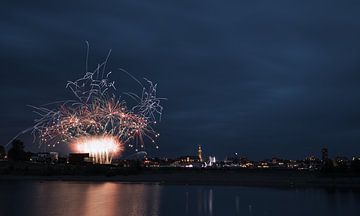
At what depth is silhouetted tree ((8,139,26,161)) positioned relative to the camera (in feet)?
369

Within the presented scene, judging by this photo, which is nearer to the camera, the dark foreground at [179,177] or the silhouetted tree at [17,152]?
the dark foreground at [179,177]

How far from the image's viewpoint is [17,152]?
11381cm

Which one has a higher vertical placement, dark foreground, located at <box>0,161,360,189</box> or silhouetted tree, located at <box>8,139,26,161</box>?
silhouetted tree, located at <box>8,139,26,161</box>

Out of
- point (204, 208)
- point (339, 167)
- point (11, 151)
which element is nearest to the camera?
point (204, 208)

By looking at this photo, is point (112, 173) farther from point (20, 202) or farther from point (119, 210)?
point (119, 210)

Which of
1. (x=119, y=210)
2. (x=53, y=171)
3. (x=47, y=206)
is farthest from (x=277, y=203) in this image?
(x=53, y=171)

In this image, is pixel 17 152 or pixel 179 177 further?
pixel 17 152

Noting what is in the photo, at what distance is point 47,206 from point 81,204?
8.06 ft

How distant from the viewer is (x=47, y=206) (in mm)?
33094

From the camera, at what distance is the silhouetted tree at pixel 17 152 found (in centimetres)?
11233

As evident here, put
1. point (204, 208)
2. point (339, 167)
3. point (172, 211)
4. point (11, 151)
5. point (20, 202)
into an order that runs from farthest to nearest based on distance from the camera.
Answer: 1. point (11, 151)
2. point (339, 167)
3. point (20, 202)
4. point (204, 208)
5. point (172, 211)

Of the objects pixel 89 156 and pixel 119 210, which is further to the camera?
pixel 89 156

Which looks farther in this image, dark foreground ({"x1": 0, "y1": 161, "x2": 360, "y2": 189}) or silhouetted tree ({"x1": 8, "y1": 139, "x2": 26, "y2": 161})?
silhouetted tree ({"x1": 8, "y1": 139, "x2": 26, "y2": 161})

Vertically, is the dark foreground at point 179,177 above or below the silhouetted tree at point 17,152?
below
